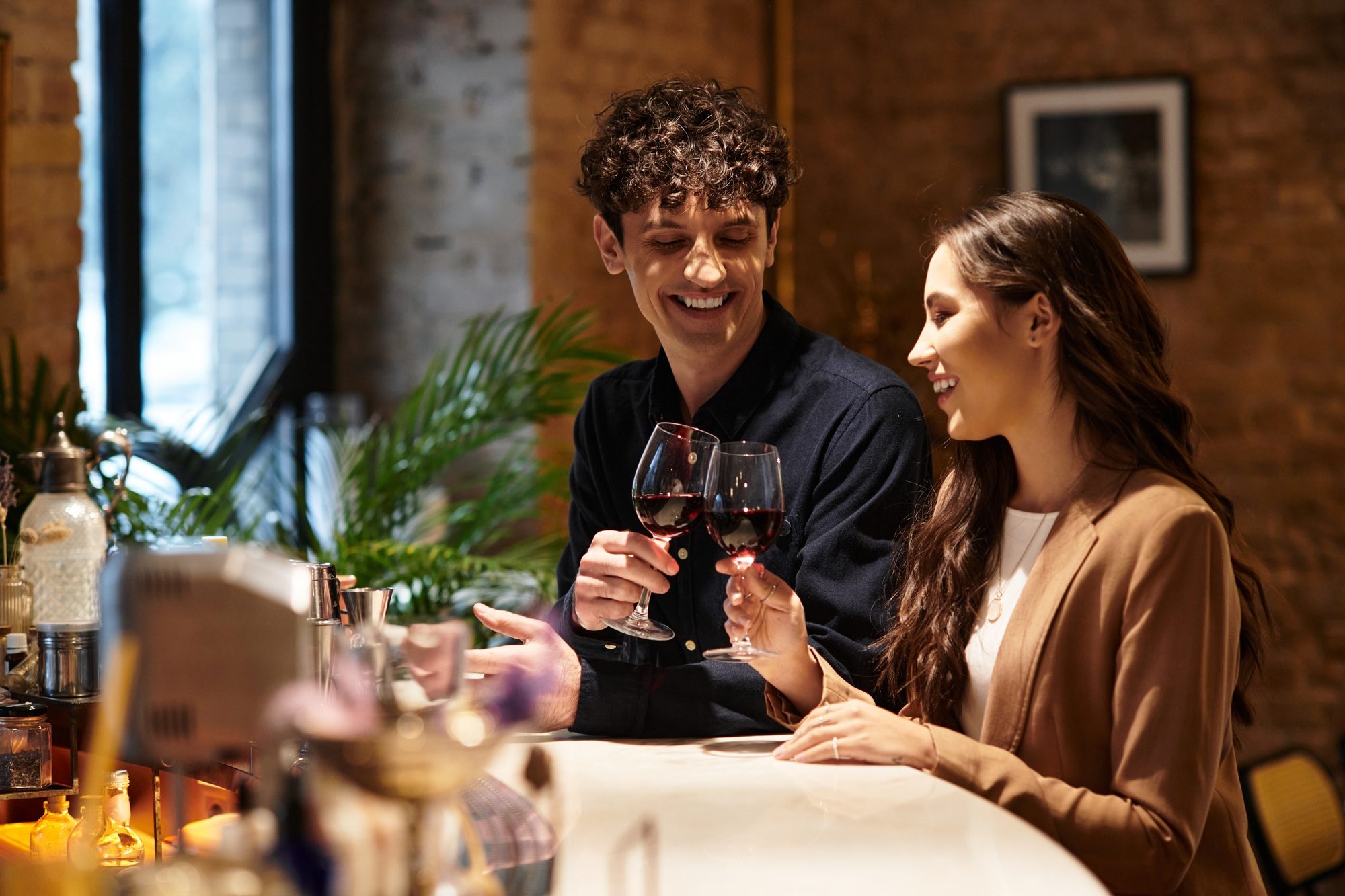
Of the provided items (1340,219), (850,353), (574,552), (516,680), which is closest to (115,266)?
(574,552)

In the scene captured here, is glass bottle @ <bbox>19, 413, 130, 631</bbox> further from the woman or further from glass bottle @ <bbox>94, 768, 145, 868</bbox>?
the woman

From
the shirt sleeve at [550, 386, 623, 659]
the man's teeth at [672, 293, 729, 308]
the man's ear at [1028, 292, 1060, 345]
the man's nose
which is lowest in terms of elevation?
the shirt sleeve at [550, 386, 623, 659]

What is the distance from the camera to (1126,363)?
1.59 metres

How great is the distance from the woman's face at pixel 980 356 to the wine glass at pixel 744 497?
28 centimetres

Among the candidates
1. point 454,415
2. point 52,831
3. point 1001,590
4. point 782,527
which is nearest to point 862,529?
point 782,527

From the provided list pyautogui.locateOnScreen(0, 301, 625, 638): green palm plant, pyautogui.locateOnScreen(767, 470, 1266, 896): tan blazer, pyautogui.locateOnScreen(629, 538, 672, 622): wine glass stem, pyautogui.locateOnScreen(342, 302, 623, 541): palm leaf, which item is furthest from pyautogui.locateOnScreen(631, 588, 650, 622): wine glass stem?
pyautogui.locateOnScreen(342, 302, 623, 541): palm leaf

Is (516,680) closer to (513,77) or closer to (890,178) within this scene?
(513,77)

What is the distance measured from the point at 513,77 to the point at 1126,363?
333 cm

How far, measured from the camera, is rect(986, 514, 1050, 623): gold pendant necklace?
1.67m

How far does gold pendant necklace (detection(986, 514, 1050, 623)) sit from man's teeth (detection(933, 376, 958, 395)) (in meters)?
0.20

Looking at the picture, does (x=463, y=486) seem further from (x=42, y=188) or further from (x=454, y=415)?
(x=42, y=188)

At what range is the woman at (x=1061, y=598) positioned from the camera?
1.39m

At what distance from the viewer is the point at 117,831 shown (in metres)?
1.55

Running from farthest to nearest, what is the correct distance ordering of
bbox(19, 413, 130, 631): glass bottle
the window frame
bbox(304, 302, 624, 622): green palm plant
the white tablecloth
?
the window frame
bbox(304, 302, 624, 622): green palm plant
bbox(19, 413, 130, 631): glass bottle
the white tablecloth
